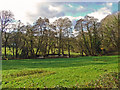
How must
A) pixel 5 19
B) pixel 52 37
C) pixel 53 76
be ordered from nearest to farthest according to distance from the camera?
pixel 53 76, pixel 5 19, pixel 52 37

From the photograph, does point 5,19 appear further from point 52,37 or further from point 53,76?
point 53,76

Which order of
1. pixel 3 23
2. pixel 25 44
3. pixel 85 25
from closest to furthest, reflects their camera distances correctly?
pixel 3 23
pixel 25 44
pixel 85 25

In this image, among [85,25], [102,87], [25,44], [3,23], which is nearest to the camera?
[102,87]

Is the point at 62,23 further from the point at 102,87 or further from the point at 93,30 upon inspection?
the point at 102,87

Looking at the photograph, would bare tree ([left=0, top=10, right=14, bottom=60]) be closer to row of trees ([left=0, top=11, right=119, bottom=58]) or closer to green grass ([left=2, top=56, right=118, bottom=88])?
Result: row of trees ([left=0, top=11, right=119, bottom=58])

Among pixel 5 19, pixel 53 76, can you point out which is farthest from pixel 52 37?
pixel 53 76

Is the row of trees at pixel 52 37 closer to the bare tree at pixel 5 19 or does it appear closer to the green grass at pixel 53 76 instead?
the bare tree at pixel 5 19

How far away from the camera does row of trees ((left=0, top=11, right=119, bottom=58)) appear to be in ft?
89.8

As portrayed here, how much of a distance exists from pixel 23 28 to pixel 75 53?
639 inches

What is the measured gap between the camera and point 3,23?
25703 millimetres

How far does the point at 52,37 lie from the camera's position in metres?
29.9

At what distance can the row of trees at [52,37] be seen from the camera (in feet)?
89.8

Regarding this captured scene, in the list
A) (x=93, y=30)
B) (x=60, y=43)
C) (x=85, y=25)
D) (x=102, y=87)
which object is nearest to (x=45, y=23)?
(x=60, y=43)

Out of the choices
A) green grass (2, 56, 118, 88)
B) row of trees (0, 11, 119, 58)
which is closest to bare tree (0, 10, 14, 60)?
row of trees (0, 11, 119, 58)
